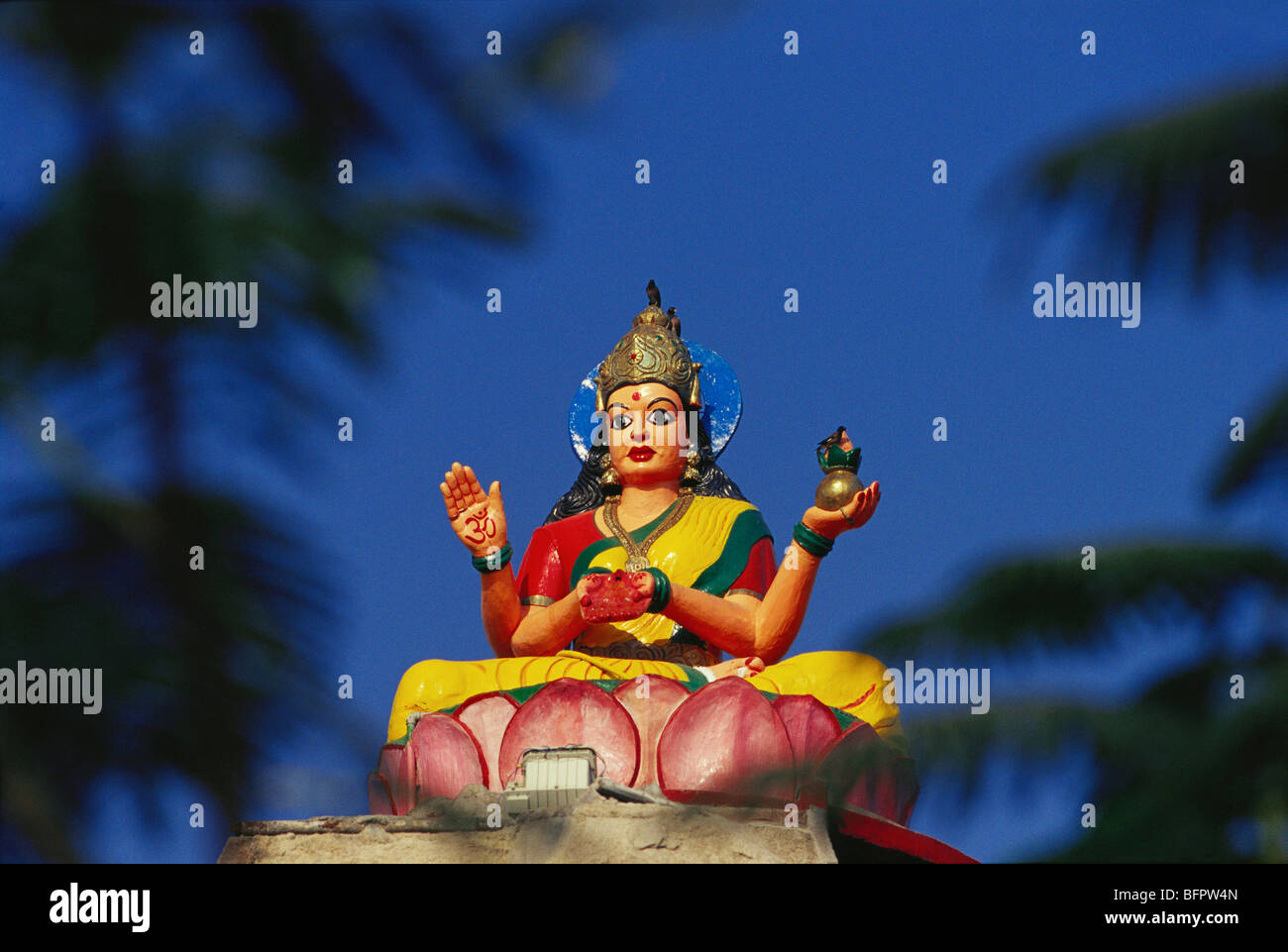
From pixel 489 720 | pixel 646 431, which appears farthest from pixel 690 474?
pixel 489 720

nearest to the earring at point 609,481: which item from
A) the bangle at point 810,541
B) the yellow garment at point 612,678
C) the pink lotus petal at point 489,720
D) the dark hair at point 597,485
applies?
the dark hair at point 597,485

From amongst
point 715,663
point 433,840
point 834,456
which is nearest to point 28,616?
point 433,840

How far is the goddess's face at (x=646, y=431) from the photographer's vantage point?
11.1 meters

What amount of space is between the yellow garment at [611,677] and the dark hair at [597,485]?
1692 millimetres

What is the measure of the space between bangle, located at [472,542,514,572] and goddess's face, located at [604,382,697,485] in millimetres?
1267

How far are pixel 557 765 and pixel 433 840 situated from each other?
71 cm

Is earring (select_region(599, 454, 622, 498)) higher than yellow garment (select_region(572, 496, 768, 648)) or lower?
higher

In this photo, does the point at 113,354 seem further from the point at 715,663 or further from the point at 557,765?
the point at 715,663

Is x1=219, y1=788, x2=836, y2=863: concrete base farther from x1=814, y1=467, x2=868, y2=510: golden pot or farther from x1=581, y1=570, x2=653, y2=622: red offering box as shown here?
x1=814, y1=467, x2=868, y2=510: golden pot

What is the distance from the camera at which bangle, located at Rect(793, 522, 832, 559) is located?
9.78 meters

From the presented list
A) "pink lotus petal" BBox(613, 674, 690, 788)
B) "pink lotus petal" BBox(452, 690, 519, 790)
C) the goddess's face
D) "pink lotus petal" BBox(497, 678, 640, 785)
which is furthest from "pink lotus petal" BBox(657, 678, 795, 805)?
the goddess's face

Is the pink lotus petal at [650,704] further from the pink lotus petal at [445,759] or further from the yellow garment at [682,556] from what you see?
the yellow garment at [682,556]

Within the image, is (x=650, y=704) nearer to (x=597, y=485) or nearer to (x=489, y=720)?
(x=489, y=720)

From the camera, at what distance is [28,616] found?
221 cm
